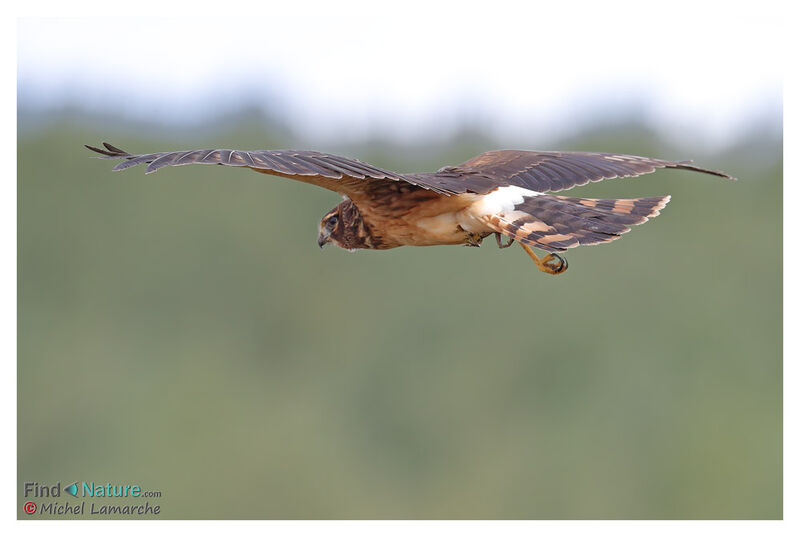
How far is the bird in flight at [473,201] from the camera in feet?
19.8

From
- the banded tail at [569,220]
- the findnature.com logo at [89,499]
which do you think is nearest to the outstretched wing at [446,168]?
the banded tail at [569,220]

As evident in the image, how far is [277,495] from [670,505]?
6.16 m

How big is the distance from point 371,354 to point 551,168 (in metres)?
11.1

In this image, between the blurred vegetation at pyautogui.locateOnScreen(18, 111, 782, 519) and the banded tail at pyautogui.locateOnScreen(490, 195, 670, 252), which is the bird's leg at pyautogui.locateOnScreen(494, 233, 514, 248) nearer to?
the banded tail at pyautogui.locateOnScreen(490, 195, 670, 252)

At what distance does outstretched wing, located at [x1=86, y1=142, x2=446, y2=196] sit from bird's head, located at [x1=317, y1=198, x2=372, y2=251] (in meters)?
1.02

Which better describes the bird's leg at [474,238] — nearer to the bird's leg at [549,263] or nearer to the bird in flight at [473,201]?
the bird in flight at [473,201]

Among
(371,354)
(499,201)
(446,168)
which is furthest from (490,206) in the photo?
(371,354)

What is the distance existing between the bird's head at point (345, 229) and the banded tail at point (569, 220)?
940 mm

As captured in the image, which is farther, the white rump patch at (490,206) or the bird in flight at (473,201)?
the white rump patch at (490,206)

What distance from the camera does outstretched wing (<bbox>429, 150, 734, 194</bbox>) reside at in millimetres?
7594

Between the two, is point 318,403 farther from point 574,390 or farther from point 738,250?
point 738,250

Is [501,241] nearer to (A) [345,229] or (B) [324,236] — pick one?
(A) [345,229]

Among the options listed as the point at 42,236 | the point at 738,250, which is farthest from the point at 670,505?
Result: the point at 42,236

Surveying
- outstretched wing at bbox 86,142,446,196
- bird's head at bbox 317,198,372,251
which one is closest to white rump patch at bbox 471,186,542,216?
outstretched wing at bbox 86,142,446,196
